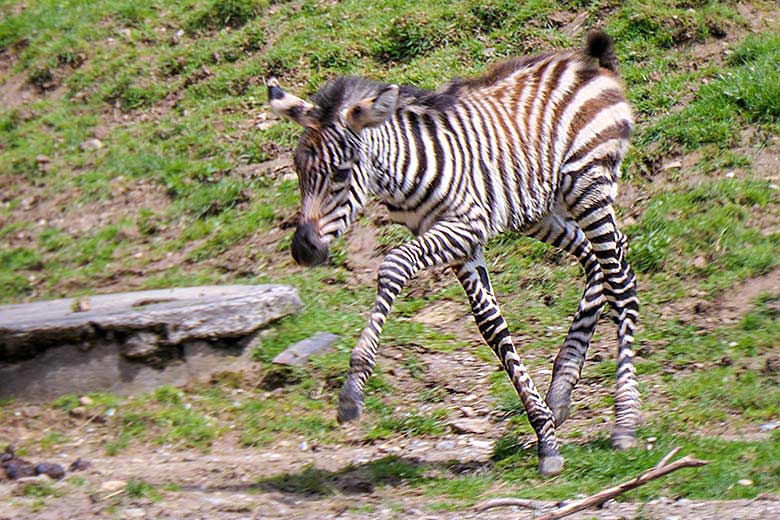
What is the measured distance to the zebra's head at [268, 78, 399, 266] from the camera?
593 cm

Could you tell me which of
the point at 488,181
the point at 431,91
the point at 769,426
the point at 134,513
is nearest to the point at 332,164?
the point at 488,181

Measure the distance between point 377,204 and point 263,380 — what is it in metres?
2.88

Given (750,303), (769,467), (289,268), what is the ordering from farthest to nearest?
(289,268) < (750,303) < (769,467)

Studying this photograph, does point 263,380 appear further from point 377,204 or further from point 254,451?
point 377,204

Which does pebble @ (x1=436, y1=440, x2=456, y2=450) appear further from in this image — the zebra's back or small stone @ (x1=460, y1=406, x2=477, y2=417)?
the zebra's back

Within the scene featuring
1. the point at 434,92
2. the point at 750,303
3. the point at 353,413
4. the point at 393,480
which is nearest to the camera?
the point at 353,413

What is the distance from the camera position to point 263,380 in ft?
25.4

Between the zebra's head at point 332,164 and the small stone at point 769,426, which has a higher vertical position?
the zebra's head at point 332,164

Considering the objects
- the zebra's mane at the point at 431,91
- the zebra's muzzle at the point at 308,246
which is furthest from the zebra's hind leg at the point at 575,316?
the zebra's muzzle at the point at 308,246

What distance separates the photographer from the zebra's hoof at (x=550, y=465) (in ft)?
18.9

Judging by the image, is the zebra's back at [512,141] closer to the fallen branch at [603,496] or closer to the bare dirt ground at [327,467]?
the bare dirt ground at [327,467]

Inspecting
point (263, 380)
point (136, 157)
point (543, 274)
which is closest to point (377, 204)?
point (543, 274)

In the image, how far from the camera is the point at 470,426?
267 inches

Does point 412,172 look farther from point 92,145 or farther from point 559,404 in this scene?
point 92,145
